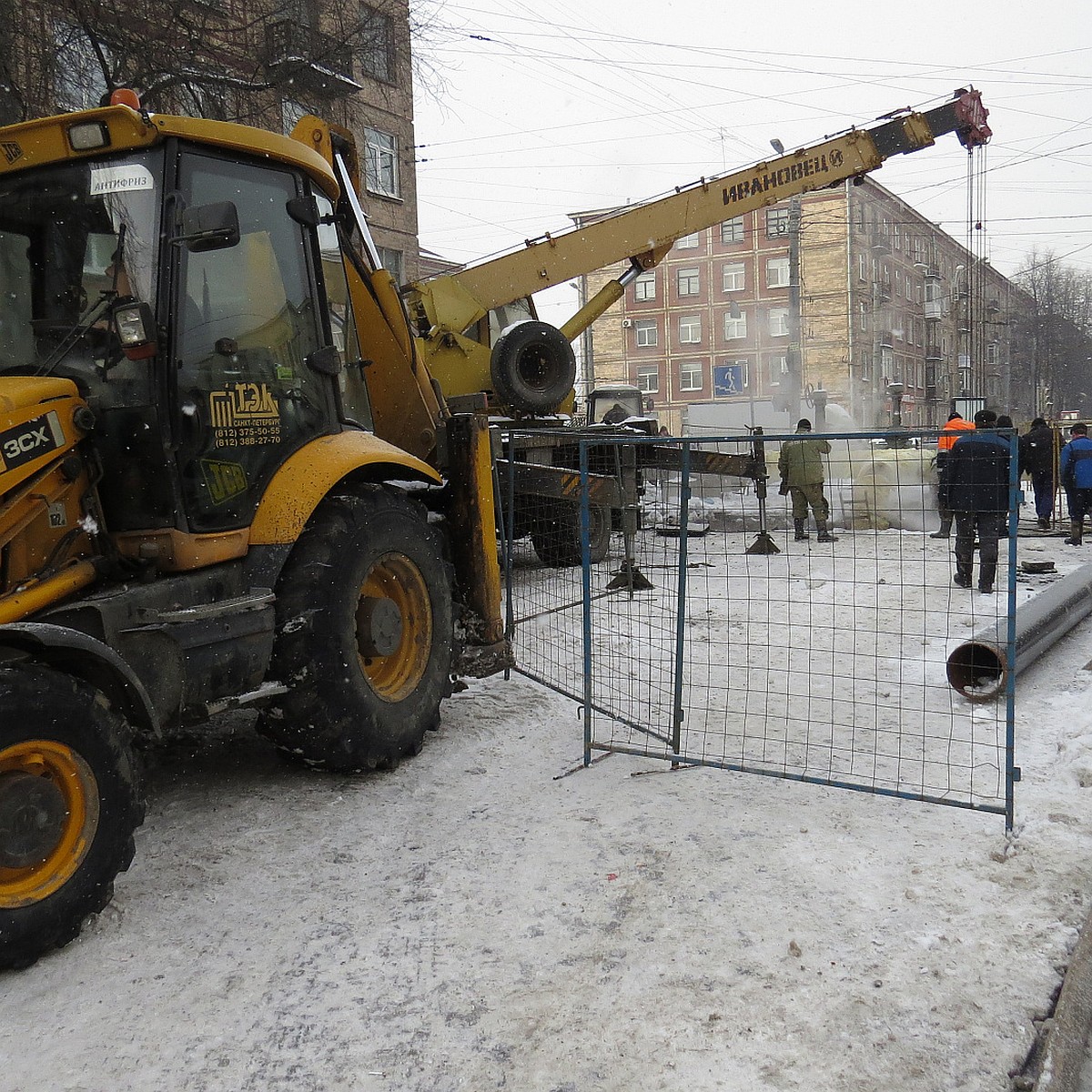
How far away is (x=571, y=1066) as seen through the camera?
2.65m

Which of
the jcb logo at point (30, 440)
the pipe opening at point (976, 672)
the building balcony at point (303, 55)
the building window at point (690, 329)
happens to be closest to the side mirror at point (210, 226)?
the jcb logo at point (30, 440)

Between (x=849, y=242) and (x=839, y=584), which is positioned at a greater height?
(x=849, y=242)

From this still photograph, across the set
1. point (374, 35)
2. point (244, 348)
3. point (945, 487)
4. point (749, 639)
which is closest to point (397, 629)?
point (244, 348)

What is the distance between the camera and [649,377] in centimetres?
5528

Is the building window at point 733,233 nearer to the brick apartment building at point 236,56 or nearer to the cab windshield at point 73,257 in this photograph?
the brick apartment building at point 236,56

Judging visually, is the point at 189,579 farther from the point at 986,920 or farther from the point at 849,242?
the point at 849,242

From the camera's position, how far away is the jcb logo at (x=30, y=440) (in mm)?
3559

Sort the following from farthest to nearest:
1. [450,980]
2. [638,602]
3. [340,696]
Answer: [638,602] < [340,696] < [450,980]

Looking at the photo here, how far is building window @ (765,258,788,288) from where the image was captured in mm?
51438

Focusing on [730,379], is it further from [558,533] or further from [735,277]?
[558,533]

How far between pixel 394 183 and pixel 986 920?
79.8 feet

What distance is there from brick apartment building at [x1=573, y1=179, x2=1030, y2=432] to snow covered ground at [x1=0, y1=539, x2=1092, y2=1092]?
41.6 meters

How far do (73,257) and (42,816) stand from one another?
2.29 metres

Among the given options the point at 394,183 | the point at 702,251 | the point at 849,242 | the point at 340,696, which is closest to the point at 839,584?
the point at 340,696
